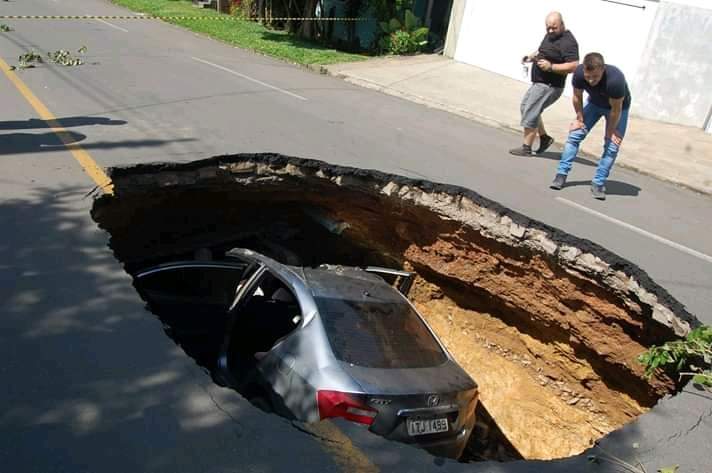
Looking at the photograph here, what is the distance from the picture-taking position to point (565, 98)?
1477 cm

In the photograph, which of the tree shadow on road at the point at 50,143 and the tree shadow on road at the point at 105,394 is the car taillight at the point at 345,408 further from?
the tree shadow on road at the point at 50,143

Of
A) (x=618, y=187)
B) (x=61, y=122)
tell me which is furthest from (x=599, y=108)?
(x=61, y=122)

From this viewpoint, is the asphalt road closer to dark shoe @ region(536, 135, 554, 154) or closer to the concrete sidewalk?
dark shoe @ region(536, 135, 554, 154)

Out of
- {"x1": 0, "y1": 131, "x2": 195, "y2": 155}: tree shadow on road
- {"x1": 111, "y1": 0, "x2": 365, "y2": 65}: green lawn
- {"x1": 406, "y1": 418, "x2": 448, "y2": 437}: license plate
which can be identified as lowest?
{"x1": 406, "y1": 418, "x2": 448, "y2": 437}: license plate

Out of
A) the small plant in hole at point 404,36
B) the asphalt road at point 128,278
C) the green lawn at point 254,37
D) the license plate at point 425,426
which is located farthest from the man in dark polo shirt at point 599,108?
the small plant in hole at point 404,36

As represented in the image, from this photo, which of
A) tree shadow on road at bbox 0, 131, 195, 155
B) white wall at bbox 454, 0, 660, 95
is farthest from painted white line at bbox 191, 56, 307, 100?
white wall at bbox 454, 0, 660, 95

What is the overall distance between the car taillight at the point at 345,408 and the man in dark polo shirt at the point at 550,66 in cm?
672

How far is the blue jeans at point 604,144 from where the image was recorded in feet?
25.1

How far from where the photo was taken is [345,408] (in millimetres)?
3861

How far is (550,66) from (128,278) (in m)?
7.11

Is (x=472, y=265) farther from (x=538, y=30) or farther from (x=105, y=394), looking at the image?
(x=538, y=30)

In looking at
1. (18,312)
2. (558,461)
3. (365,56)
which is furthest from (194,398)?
(365,56)

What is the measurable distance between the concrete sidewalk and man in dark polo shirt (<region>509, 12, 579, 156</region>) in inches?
49.5

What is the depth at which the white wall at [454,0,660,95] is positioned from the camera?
43.8 ft
